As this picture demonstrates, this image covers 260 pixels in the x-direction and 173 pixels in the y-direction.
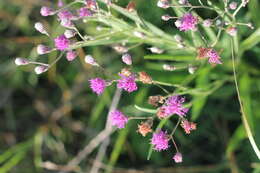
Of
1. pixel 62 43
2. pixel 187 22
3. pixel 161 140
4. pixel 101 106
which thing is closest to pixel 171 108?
pixel 161 140

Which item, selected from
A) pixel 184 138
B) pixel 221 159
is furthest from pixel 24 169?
pixel 221 159

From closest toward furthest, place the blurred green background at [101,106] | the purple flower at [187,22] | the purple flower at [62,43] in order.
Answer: the purple flower at [187,22] → the purple flower at [62,43] → the blurred green background at [101,106]

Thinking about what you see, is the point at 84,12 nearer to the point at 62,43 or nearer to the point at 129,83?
the point at 62,43

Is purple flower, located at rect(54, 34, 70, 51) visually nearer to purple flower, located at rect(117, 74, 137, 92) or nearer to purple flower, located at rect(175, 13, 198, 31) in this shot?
purple flower, located at rect(117, 74, 137, 92)

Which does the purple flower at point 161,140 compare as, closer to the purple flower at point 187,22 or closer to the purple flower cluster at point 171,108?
the purple flower cluster at point 171,108

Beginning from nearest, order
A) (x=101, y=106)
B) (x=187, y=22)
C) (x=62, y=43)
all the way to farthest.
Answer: (x=187, y=22)
(x=62, y=43)
(x=101, y=106)

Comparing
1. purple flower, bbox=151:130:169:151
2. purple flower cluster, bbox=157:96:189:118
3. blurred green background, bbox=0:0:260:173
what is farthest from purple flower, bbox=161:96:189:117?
blurred green background, bbox=0:0:260:173

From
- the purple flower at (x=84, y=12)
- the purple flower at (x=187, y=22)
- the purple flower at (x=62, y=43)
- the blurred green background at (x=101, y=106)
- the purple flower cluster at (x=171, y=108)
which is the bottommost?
the blurred green background at (x=101, y=106)

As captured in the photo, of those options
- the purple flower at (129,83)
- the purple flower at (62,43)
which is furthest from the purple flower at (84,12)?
the purple flower at (129,83)
